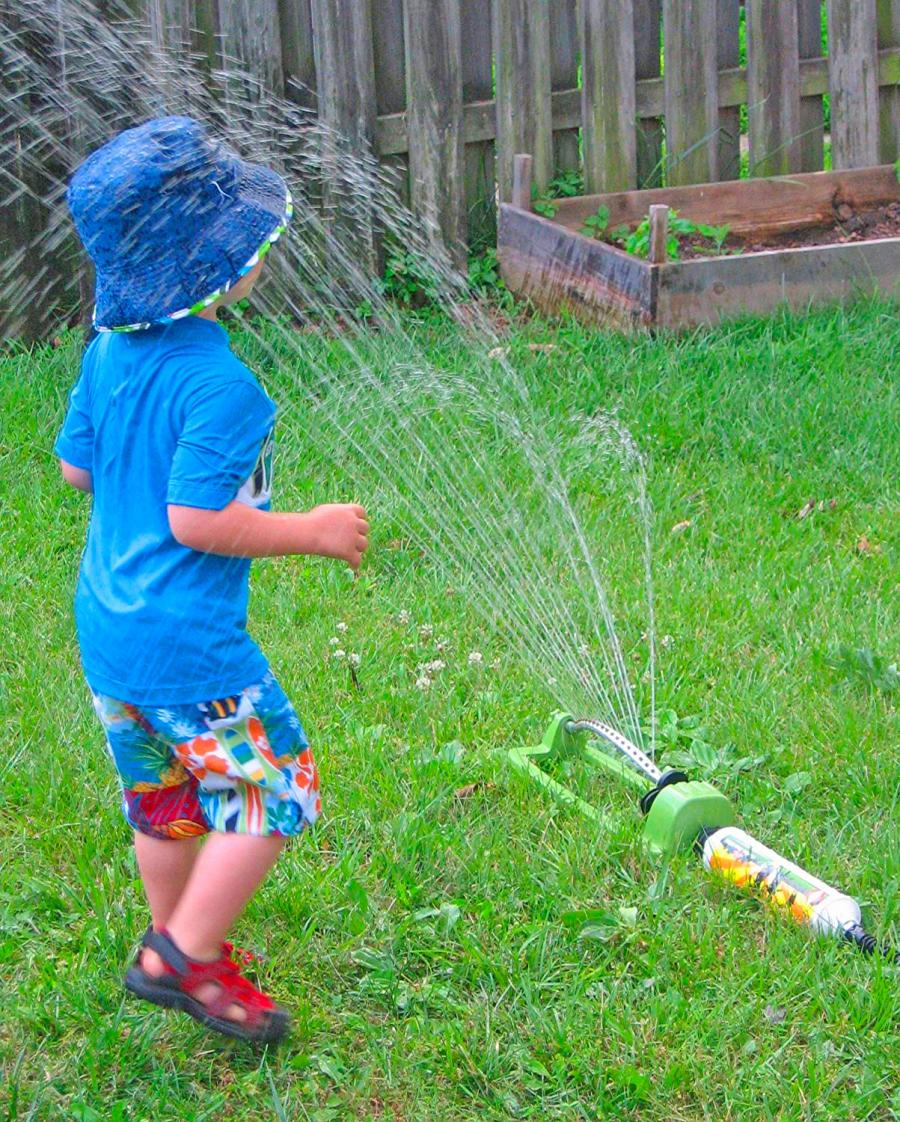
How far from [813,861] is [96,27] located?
430 centimetres

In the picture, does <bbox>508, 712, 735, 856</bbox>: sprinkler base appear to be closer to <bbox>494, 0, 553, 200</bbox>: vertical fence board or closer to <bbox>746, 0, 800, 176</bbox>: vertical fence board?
<bbox>494, 0, 553, 200</bbox>: vertical fence board

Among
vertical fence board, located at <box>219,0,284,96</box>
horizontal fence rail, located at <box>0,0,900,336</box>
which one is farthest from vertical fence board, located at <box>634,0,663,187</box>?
vertical fence board, located at <box>219,0,284,96</box>

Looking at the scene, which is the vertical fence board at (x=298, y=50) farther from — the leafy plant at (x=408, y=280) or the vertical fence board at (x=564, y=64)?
the vertical fence board at (x=564, y=64)

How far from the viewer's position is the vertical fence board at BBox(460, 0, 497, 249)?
594cm

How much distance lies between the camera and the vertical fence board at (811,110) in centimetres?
630

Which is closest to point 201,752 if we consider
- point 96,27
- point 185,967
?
point 185,967

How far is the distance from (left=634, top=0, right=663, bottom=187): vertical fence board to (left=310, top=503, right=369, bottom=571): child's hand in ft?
14.7

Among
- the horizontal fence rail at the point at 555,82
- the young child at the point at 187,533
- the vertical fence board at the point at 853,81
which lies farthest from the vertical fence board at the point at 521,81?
the young child at the point at 187,533

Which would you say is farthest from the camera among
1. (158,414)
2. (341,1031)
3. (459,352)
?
(459,352)

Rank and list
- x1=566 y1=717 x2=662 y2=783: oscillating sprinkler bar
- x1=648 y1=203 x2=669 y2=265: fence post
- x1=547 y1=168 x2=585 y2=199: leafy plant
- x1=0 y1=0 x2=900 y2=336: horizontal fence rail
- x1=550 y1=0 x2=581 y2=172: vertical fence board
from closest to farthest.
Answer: x1=566 y1=717 x2=662 y2=783: oscillating sprinkler bar, x1=648 y1=203 x2=669 y2=265: fence post, x1=0 y1=0 x2=900 y2=336: horizontal fence rail, x1=550 y1=0 x2=581 y2=172: vertical fence board, x1=547 y1=168 x2=585 y2=199: leafy plant

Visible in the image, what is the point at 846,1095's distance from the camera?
213 cm

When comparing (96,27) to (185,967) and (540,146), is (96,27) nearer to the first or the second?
(540,146)

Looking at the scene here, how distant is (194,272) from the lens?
2.00 metres

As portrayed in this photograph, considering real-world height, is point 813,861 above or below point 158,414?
below
